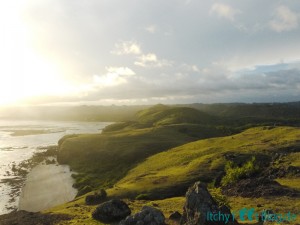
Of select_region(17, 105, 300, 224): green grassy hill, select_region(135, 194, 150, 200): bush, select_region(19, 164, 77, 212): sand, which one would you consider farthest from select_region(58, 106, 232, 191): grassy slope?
select_region(135, 194, 150, 200): bush

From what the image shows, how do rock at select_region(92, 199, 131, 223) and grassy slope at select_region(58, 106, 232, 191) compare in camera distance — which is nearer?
rock at select_region(92, 199, 131, 223)

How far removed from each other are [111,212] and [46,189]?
58.3 m

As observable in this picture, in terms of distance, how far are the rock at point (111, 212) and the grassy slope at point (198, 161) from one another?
17.4m

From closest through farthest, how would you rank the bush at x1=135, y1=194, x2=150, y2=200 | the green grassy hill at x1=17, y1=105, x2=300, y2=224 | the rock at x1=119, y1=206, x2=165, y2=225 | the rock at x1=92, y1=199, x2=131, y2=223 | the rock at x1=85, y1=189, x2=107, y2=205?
the rock at x1=119, y1=206, x2=165, y2=225 → the rock at x1=92, y1=199, x2=131, y2=223 → the green grassy hill at x1=17, y1=105, x2=300, y2=224 → the bush at x1=135, y1=194, x2=150, y2=200 → the rock at x1=85, y1=189, x2=107, y2=205

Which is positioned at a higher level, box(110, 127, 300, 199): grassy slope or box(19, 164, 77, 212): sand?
box(110, 127, 300, 199): grassy slope

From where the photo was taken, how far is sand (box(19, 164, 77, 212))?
81.9 metres

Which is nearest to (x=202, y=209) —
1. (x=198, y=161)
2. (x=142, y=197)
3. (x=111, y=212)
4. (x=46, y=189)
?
(x=111, y=212)

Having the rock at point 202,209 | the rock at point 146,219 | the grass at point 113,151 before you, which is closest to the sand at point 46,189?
the grass at point 113,151

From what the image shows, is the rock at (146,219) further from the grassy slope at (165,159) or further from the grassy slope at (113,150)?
the grassy slope at (113,150)

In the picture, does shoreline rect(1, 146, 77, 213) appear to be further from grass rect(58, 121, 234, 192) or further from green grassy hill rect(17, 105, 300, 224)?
green grassy hill rect(17, 105, 300, 224)

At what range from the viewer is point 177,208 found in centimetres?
4650

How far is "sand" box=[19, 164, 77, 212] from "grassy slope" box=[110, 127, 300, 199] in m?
15.8

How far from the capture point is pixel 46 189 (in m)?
96.7

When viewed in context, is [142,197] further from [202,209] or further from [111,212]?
[202,209]
